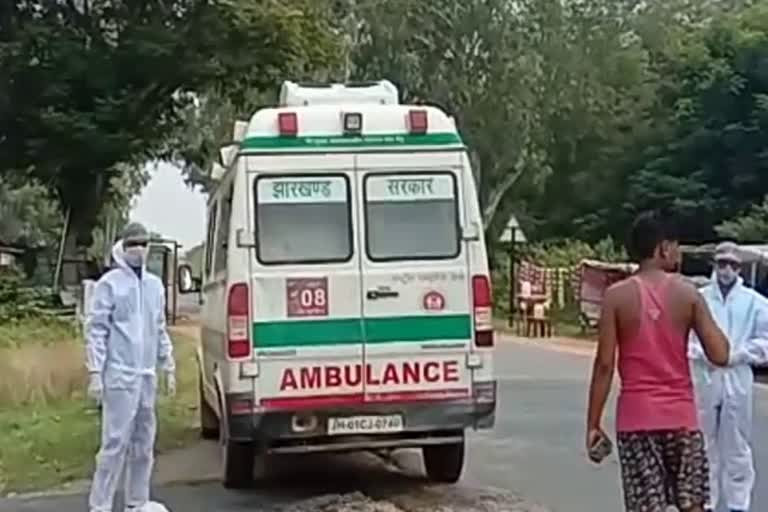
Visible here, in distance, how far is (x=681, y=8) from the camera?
64.4 m

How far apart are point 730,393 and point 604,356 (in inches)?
106

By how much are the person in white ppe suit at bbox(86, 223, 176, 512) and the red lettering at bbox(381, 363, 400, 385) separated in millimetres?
1811

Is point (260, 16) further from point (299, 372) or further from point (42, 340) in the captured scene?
point (299, 372)

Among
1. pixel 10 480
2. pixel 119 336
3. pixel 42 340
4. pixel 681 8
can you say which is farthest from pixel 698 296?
pixel 681 8

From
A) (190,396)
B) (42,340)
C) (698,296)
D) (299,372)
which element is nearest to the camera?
(698,296)

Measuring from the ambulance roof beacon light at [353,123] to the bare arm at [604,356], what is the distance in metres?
5.16

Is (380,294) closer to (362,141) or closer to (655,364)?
(362,141)

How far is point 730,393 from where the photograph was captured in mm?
10062

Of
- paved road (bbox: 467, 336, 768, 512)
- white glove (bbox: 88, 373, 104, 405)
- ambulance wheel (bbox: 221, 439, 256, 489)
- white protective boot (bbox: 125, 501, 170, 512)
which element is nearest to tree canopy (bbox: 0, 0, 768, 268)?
paved road (bbox: 467, 336, 768, 512)

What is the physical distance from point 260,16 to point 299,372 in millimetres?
32407

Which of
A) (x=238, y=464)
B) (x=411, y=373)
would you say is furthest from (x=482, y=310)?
(x=238, y=464)

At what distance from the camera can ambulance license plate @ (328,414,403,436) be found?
12172mm

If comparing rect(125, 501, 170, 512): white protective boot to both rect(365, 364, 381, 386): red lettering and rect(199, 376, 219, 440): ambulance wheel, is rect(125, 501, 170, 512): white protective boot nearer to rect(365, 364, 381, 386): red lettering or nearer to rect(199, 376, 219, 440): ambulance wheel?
rect(365, 364, 381, 386): red lettering

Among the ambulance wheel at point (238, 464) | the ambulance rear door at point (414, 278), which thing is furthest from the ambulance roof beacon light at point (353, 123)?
the ambulance wheel at point (238, 464)
